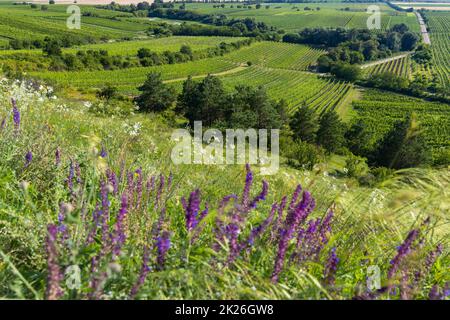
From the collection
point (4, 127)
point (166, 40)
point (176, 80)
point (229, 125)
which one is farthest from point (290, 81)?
point (4, 127)

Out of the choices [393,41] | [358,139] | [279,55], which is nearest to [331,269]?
[358,139]

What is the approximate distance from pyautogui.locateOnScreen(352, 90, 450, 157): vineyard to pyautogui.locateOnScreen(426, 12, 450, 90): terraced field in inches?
460

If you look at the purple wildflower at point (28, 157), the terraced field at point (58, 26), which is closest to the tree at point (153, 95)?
the purple wildflower at point (28, 157)

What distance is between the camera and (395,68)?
4355 inches

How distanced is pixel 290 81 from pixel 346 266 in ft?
307

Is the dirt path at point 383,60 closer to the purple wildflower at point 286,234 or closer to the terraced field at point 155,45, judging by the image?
the terraced field at point 155,45

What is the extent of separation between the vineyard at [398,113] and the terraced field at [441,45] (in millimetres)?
11693

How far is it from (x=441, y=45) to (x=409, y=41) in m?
14.2

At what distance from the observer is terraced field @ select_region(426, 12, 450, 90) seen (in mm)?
102525

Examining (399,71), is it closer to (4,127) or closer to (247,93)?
(247,93)

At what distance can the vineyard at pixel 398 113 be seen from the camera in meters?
63.2

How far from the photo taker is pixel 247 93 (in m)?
49.2

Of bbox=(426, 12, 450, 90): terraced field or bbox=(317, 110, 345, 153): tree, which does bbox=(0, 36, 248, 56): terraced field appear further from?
bbox=(426, 12, 450, 90): terraced field
